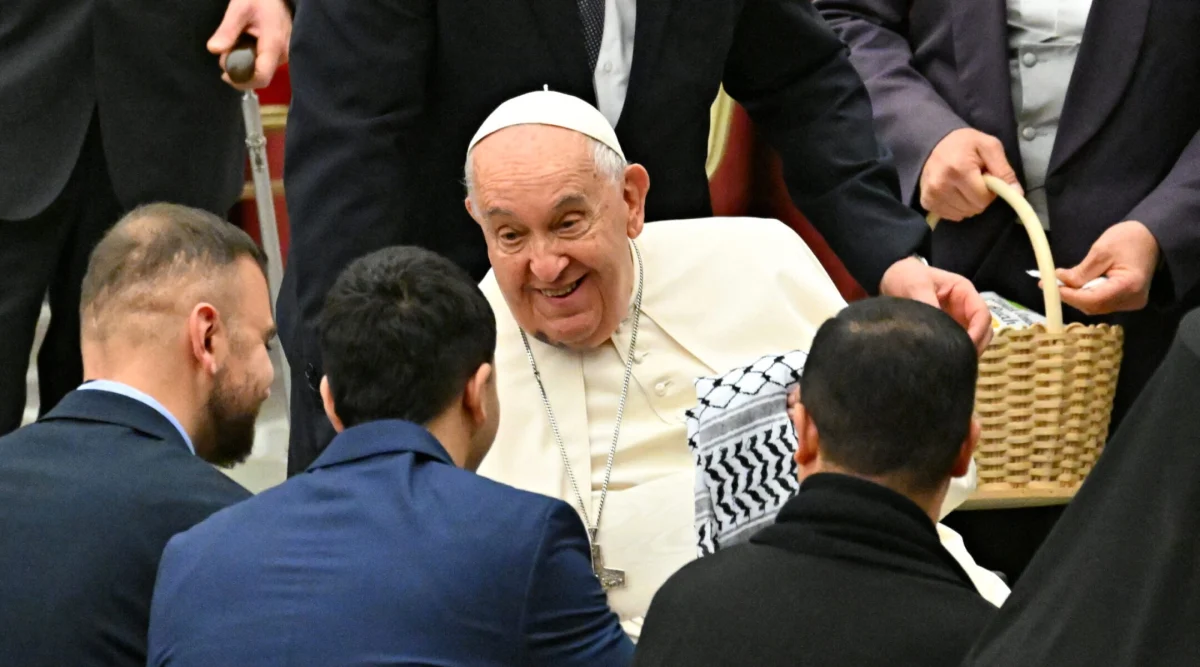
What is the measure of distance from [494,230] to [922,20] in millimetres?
1391

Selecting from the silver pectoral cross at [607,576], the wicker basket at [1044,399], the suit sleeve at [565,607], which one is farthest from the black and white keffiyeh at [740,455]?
the wicker basket at [1044,399]

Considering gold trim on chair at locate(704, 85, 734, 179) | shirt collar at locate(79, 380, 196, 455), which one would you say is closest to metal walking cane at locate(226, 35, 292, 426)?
shirt collar at locate(79, 380, 196, 455)

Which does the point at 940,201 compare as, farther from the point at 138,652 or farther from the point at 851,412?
the point at 138,652

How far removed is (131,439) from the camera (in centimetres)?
249

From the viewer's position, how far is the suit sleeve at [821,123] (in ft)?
11.7

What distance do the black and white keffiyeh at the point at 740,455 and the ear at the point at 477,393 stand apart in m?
0.43

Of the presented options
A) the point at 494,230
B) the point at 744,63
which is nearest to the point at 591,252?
the point at 494,230

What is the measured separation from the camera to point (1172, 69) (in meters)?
3.63

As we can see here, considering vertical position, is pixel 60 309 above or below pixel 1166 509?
below

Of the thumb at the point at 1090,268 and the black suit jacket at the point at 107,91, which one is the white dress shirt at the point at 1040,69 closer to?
the thumb at the point at 1090,268

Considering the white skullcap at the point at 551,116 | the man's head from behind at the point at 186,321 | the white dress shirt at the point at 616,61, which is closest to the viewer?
the man's head from behind at the point at 186,321

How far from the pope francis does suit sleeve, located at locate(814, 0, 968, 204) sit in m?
0.45

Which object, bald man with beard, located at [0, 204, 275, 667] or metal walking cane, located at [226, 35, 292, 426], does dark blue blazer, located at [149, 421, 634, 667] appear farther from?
metal walking cane, located at [226, 35, 292, 426]

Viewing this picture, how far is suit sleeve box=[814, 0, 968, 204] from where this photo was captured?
379cm
